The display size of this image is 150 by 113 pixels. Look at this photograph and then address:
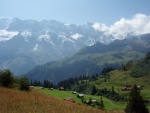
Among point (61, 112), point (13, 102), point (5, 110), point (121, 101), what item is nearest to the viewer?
point (5, 110)

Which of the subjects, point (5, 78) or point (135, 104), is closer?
point (135, 104)

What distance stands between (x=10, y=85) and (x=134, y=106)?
1120 inches

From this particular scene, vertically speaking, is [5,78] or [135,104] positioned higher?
[5,78]

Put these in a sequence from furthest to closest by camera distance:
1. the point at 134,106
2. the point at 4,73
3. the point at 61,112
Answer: the point at 4,73 < the point at 134,106 < the point at 61,112

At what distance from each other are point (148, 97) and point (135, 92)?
159 meters

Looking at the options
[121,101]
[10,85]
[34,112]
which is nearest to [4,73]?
[10,85]

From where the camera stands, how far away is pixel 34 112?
107ft

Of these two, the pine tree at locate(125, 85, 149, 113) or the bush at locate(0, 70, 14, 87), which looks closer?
the pine tree at locate(125, 85, 149, 113)

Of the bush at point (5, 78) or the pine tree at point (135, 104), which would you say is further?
the bush at point (5, 78)

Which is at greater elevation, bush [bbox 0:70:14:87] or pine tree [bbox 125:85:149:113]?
bush [bbox 0:70:14:87]

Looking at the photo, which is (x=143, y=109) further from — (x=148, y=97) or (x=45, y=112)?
(x=148, y=97)

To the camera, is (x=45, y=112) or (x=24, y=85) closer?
(x=45, y=112)

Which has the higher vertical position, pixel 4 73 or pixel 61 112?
pixel 4 73

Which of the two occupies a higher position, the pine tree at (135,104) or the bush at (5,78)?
the bush at (5,78)
